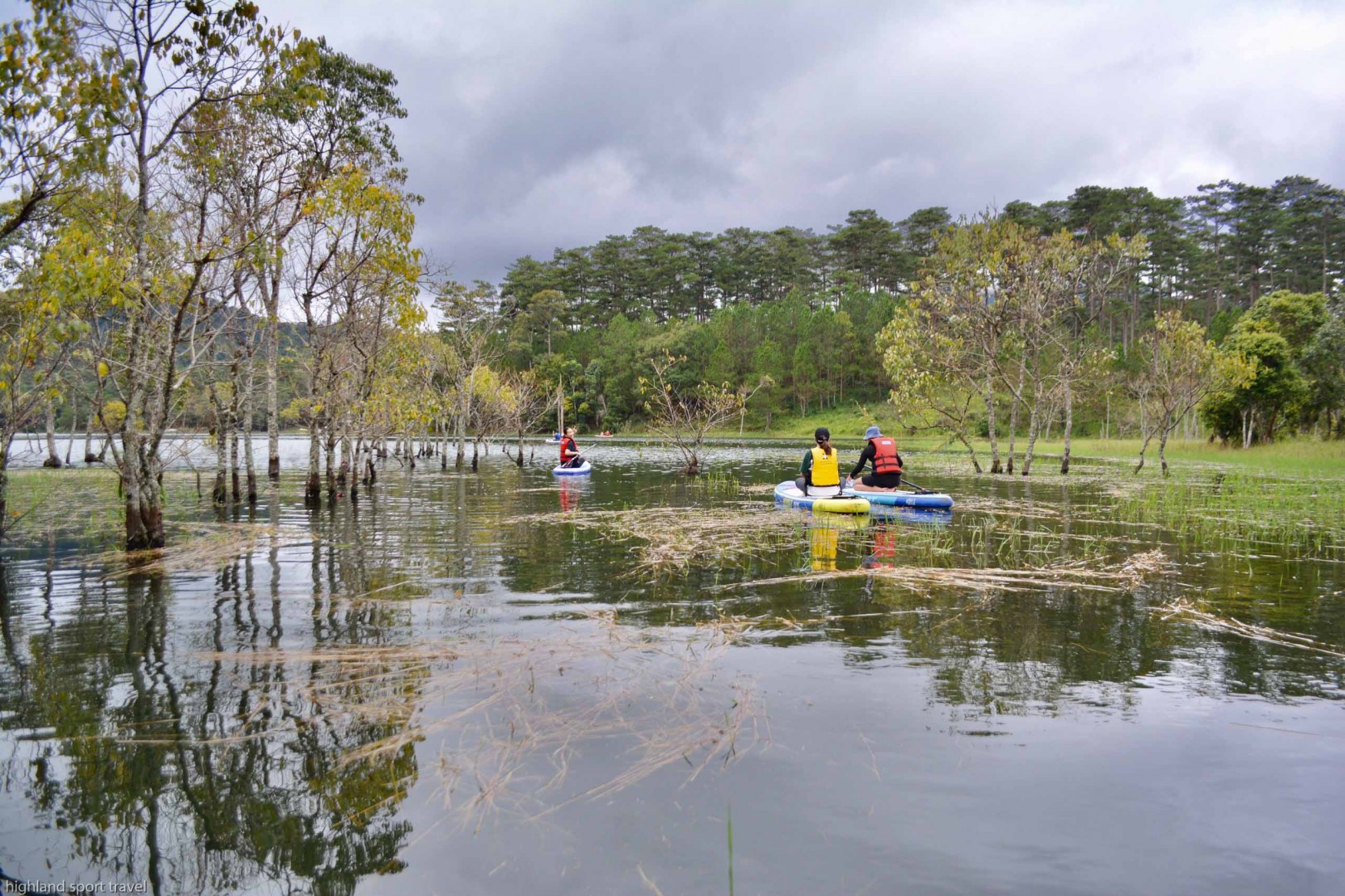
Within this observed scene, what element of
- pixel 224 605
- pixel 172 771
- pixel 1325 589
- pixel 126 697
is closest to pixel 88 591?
pixel 224 605

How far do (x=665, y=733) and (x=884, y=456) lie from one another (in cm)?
1438

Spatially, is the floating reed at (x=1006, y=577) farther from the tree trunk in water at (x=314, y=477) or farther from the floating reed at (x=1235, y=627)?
the tree trunk in water at (x=314, y=477)

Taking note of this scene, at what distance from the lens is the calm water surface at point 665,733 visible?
4062mm

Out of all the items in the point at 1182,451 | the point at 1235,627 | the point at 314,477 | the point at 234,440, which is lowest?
the point at 1235,627

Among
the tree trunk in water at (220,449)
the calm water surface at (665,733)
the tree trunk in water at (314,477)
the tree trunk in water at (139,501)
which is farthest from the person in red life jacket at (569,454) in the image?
the calm water surface at (665,733)

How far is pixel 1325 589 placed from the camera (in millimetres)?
9906

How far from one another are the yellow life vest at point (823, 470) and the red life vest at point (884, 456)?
4.91 feet

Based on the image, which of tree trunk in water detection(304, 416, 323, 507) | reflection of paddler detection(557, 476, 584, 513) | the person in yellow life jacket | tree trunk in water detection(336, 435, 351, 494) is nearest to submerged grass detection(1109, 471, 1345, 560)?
the person in yellow life jacket

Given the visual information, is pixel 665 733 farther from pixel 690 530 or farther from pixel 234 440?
pixel 234 440

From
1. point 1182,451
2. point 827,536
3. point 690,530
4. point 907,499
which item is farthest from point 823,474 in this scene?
point 1182,451

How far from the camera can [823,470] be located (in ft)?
58.9

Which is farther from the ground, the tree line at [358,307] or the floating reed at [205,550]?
the tree line at [358,307]

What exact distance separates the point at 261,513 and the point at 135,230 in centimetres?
882

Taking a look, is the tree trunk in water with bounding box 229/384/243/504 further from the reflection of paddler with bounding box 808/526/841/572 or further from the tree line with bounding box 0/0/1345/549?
the reflection of paddler with bounding box 808/526/841/572
